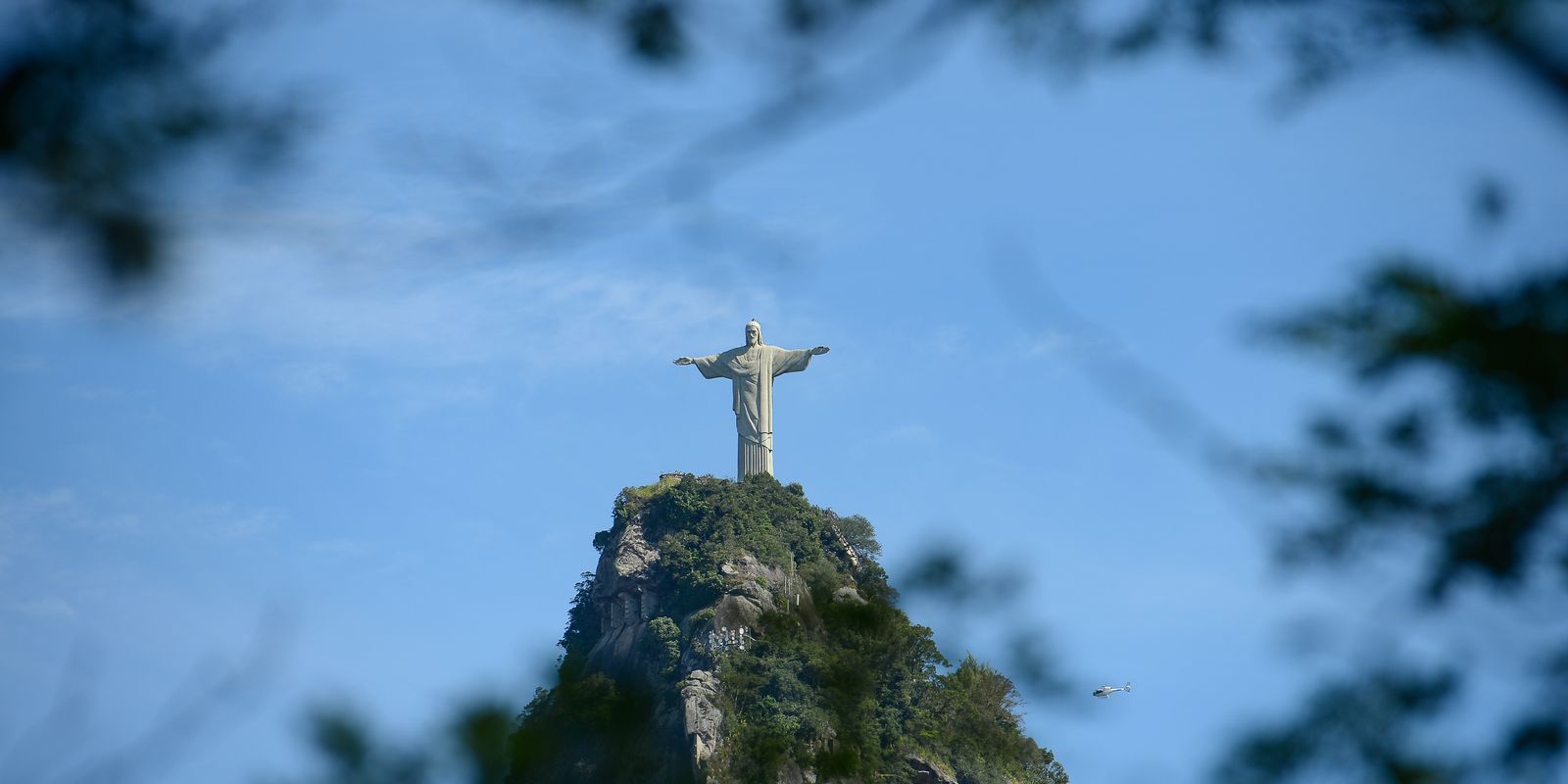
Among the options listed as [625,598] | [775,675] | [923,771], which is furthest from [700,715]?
[625,598]

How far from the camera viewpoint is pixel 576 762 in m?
22.4

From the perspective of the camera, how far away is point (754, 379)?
29078 mm

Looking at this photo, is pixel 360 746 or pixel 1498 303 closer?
pixel 1498 303

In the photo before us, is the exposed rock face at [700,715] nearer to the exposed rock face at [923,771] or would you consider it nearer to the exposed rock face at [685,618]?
the exposed rock face at [685,618]

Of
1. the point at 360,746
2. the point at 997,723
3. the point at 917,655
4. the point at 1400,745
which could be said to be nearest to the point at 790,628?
the point at 917,655

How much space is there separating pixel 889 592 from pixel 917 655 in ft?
Answer: 6.71

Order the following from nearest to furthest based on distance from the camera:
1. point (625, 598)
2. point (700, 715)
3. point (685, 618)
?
point (700, 715) < point (685, 618) < point (625, 598)

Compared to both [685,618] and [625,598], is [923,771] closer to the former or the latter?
[685,618]

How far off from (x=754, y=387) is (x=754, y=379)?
0.13 meters

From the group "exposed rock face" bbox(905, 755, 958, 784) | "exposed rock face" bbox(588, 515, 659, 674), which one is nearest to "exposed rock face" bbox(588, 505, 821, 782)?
"exposed rock face" bbox(588, 515, 659, 674)

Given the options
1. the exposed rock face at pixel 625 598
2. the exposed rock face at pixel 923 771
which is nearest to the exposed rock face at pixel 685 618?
the exposed rock face at pixel 625 598

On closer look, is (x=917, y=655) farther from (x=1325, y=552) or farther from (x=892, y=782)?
(x=1325, y=552)

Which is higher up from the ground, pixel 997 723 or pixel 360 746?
pixel 997 723

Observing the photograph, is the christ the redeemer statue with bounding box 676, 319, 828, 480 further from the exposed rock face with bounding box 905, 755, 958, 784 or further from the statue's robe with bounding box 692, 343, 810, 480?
the exposed rock face with bounding box 905, 755, 958, 784
